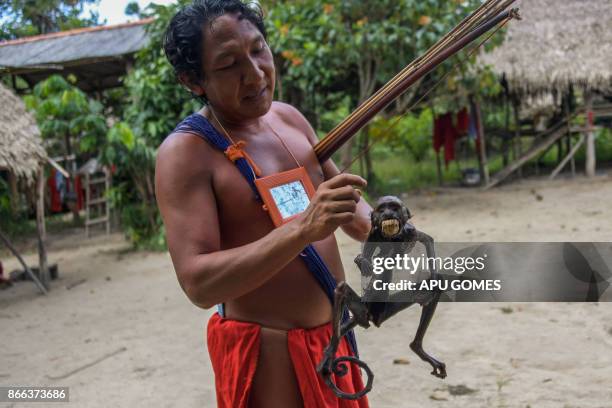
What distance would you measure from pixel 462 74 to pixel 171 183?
9411 mm

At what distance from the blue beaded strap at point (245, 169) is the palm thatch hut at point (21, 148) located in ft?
18.7

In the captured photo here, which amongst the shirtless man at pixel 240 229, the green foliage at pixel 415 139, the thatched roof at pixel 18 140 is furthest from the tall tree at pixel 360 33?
the shirtless man at pixel 240 229

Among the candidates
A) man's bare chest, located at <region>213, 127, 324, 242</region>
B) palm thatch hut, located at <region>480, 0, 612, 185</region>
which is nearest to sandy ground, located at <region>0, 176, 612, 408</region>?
man's bare chest, located at <region>213, 127, 324, 242</region>

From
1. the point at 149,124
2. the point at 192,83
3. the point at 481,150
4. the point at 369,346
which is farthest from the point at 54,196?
the point at 192,83

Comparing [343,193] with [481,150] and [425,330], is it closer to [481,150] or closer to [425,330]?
[425,330]

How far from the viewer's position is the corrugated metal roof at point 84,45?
1101cm

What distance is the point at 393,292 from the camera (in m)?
1.12

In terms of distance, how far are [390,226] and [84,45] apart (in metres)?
11.9

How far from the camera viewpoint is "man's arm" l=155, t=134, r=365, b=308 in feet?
3.77

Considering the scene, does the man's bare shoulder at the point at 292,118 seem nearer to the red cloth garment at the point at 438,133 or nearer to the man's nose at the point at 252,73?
the man's nose at the point at 252,73

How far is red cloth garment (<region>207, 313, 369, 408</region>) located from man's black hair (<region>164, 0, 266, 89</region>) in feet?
2.17

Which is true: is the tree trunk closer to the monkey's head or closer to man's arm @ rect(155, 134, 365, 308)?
man's arm @ rect(155, 134, 365, 308)

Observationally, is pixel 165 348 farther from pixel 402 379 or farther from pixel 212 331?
pixel 212 331

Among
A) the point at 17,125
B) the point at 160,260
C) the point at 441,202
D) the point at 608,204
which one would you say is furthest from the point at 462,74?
the point at 17,125
